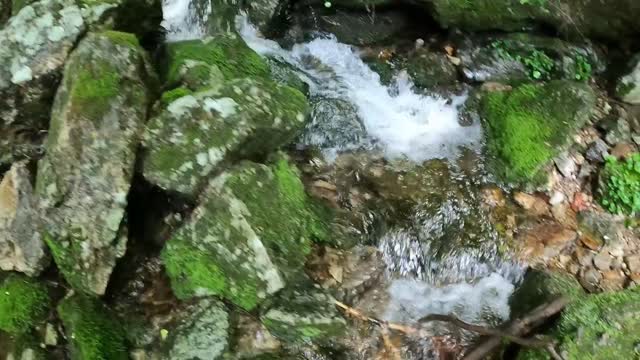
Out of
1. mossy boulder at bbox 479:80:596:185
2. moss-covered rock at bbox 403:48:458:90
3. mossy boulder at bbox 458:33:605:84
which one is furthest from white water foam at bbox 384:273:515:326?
mossy boulder at bbox 458:33:605:84

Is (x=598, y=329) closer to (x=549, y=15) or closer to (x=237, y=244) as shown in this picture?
(x=237, y=244)

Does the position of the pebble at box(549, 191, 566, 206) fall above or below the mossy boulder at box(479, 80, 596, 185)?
below

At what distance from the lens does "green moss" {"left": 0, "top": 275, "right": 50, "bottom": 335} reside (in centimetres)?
398

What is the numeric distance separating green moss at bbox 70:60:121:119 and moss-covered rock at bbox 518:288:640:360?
121 inches

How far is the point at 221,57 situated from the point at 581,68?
3.19 meters

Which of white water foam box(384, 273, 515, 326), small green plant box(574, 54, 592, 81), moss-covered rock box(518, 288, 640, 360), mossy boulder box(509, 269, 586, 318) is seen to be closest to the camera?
moss-covered rock box(518, 288, 640, 360)

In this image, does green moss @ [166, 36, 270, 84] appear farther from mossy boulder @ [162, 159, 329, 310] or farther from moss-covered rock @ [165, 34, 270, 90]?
mossy boulder @ [162, 159, 329, 310]

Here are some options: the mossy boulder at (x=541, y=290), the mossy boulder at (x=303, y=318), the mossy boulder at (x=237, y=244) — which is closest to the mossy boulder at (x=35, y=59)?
the mossy boulder at (x=237, y=244)

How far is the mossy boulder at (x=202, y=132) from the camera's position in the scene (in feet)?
12.8

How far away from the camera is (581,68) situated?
5.49 metres

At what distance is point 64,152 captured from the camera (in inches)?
153

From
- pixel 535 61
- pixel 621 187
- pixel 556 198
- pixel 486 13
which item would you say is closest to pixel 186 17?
pixel 486 13

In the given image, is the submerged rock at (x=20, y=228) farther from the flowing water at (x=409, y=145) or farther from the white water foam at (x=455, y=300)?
the white water foam at (x=455, y=300)

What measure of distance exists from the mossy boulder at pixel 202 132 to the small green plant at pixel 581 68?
2.95 meters
